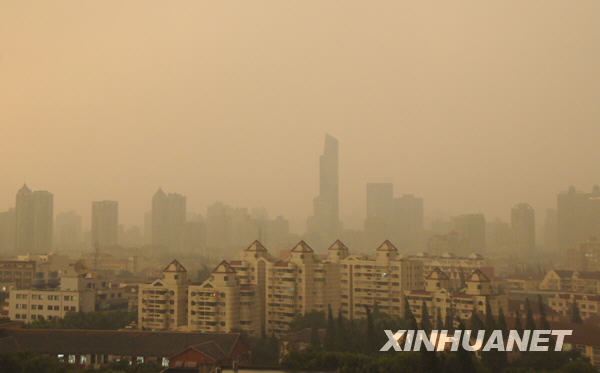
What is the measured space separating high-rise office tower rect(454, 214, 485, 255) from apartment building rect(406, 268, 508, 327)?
11.7 metres

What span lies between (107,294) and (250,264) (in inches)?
134

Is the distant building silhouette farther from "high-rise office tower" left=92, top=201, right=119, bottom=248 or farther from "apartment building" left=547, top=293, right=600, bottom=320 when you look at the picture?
"high-rise office tower" left=92, top=201, right=119, bottom=248

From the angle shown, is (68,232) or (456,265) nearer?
(456,265)

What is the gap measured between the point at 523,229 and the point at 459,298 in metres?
13.2

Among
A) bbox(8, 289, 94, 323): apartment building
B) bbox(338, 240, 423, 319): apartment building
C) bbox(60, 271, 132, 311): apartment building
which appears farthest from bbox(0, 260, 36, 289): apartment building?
bbox(338, 240, 423, 319): apartment building

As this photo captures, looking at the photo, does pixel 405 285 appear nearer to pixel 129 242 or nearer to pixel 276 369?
pixel 276 369

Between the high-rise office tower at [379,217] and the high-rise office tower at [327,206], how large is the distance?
1.17m

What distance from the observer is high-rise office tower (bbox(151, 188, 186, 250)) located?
2441 cm

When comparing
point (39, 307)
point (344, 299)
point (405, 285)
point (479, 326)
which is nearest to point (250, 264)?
point (344, 299)

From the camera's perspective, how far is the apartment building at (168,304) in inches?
424

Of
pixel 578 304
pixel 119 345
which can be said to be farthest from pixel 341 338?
pixel 578 304

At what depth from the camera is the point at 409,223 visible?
73.4ft

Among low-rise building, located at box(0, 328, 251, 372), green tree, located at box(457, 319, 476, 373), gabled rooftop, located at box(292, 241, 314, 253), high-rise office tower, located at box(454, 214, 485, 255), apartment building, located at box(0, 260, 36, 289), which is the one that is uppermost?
high-rise office tower, located at box(454, 214, 485, 255)

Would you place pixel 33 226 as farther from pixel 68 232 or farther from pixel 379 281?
pixel 379 281
